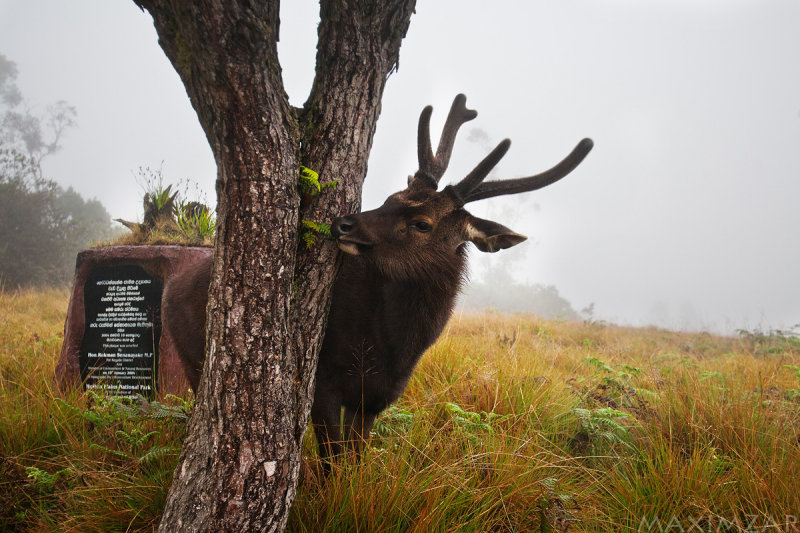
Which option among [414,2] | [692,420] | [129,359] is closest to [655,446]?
[692,420]

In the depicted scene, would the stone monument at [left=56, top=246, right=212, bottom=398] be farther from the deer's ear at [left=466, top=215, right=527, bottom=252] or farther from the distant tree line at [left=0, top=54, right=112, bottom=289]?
the distant tree line at [left=0, top=54, right=112, bottom=289]

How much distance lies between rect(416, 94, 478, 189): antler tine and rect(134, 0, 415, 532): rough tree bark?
3.97ft

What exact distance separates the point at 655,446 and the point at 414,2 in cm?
331

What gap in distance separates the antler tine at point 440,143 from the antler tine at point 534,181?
38 cm

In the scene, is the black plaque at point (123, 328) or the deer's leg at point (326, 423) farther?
the black plaque at point (123, 328)

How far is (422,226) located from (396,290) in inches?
19.6

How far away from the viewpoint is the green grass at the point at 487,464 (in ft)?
6.85

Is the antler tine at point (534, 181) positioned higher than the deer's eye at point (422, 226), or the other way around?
the antler tine at point (534, 181)

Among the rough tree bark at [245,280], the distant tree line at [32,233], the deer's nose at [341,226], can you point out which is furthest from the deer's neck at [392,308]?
the distant tree line at [32,233]

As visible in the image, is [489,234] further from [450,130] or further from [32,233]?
[32,233]

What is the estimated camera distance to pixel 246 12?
168 cm

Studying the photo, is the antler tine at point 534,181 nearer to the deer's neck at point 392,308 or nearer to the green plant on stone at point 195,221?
the deer's neck at point 392,308

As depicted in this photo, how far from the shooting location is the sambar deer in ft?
8.77

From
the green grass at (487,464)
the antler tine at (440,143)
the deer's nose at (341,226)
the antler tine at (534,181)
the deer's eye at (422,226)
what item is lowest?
the green grass at (487,464)
